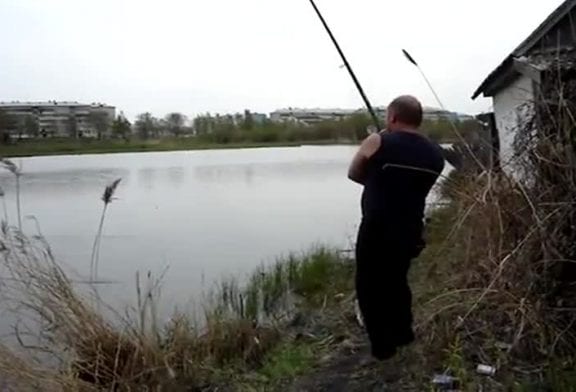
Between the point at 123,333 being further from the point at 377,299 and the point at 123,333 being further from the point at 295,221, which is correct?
the point at 295,221

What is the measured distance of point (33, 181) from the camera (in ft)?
110

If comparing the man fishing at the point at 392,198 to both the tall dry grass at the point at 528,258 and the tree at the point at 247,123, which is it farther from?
the tree at the point at 247,123

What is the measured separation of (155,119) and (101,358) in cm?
7492

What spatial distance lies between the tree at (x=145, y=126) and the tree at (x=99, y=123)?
5.48 meters

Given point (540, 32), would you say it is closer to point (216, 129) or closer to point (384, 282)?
point (384, 282)

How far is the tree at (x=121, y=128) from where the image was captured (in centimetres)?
6912

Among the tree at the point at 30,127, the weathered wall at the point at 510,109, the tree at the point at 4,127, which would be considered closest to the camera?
the weathered wall at the point at 510,109

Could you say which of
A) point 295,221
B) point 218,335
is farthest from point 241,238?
point 218,335

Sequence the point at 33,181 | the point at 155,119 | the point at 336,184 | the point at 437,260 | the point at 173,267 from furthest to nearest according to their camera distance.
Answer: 1. the point at 155,119
2. the point at 33,181
3. the point at 336,184
4. the point at 173,267
5. the point at 437,260

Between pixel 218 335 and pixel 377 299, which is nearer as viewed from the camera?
pixel 377 299

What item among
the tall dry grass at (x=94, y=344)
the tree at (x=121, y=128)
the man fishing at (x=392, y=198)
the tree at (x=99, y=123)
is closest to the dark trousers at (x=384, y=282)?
the man fishing at (x=392, y=198)

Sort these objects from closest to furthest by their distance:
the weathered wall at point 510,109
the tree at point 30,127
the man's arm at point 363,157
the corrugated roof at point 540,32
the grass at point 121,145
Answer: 1. the man's arm at point 363,157
2. the weathered wall at point 510,109
3. the corrugated roof at point 540,32
4. the tree at point 30,127
5. the grass at point 121,145

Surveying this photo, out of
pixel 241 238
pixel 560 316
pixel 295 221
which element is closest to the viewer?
pixel 560 316

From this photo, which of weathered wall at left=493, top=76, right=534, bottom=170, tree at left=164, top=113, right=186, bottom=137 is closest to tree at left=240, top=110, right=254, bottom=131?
tree at left=164, top=113, right=186, bottom=137
